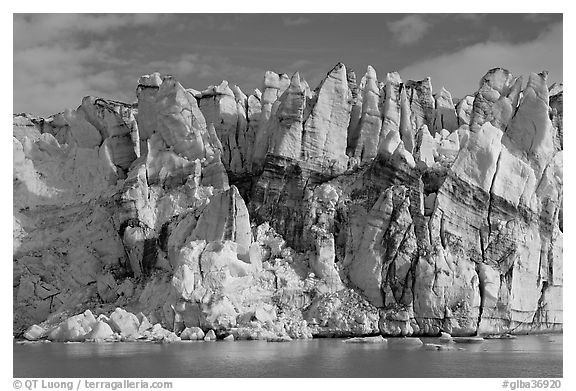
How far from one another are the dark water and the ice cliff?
4278 millimetres

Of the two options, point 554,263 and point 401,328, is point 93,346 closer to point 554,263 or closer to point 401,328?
point 401,328

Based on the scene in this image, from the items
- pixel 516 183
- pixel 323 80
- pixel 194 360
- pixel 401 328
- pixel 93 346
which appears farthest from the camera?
pixel 323 80

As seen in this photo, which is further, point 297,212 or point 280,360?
point 297,212

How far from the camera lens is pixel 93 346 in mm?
45906

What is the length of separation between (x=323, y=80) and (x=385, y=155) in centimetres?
741

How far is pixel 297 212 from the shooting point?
5641 centimetres

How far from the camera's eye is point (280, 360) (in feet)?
127

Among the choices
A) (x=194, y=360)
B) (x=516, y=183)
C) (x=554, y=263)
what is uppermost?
(x=516, y=183)

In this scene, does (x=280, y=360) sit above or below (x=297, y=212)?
below

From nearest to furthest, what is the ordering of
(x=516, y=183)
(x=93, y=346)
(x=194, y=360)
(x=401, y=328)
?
(x=194, y=360), (x=93, y=346), (x=401, y=328), (x=516, y=183)

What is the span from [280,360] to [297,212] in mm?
18739

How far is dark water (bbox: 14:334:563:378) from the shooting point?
35.5 m

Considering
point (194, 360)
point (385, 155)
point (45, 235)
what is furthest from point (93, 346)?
point (385, 155)

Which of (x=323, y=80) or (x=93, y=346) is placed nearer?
(x=93, y=346)
